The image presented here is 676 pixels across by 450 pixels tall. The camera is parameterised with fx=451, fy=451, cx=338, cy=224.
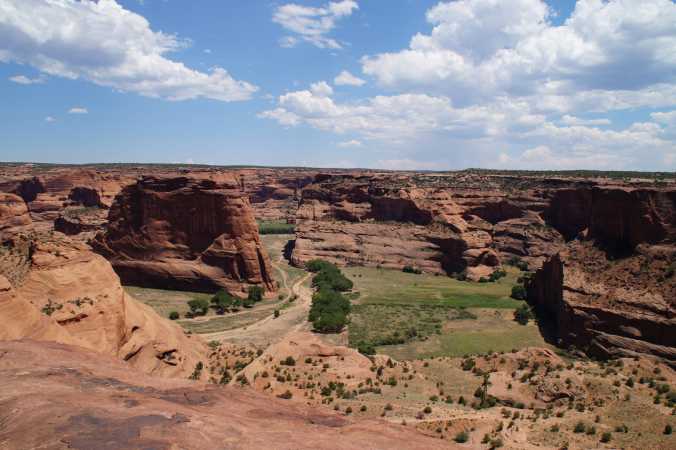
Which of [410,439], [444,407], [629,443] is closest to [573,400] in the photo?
[629,443]

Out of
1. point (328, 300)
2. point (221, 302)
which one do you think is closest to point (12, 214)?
point (221, 302)

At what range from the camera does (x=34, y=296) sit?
69.1 ft

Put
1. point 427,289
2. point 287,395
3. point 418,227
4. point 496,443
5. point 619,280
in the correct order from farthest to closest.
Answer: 1. point 418,227
2. point 427,289
3. point 619,280
4. point 287,395
5. point 496,443

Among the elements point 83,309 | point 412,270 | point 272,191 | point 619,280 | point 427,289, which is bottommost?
point 427,289

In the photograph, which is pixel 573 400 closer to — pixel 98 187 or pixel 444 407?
pixel 444 407

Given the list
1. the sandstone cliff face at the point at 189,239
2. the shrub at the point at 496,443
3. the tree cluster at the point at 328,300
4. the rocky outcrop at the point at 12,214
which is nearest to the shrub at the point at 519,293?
the tree cluster at the point at 328,300

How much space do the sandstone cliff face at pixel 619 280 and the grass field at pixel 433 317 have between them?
461 centimetres

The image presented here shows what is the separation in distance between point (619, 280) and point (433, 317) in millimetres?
18433

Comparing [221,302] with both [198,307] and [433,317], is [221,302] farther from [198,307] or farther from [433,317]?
[433,317]

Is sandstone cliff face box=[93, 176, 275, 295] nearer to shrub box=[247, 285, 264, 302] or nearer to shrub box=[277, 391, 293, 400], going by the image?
shrub box=[247, 285, 264, 302]

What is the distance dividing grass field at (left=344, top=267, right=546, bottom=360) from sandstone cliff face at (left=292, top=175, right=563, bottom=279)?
15.5ft

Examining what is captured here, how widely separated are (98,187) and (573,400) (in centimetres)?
9778

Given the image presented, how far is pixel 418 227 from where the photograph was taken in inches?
3162

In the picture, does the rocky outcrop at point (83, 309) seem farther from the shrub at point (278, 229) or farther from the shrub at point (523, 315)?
the shrub at point (278, 229)
